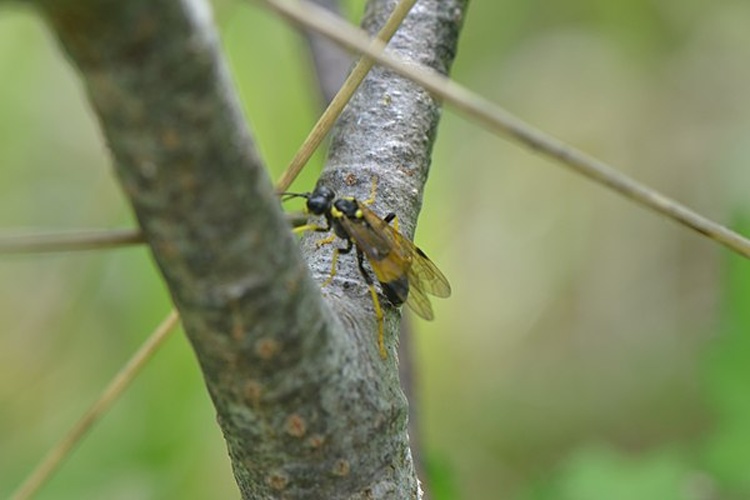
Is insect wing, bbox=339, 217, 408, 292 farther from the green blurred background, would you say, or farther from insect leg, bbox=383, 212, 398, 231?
the green blurred background

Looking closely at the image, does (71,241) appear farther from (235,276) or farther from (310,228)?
(310,228)

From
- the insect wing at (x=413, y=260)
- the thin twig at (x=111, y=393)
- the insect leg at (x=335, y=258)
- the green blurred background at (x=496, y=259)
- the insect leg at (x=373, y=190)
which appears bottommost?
the green blurred background at (x=496, y=259)

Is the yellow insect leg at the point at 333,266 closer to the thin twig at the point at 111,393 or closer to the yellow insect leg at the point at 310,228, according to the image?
the yellow insect leg at the point at 310,228

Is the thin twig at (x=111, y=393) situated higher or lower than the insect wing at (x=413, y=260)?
lower

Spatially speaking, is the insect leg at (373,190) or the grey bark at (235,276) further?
the insect leg at (373,190)

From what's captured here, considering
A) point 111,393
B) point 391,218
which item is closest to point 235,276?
point 391,218

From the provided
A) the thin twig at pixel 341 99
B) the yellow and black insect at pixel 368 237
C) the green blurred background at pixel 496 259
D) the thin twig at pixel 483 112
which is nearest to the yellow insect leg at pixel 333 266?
the yellow and black insect at pixel 368 237

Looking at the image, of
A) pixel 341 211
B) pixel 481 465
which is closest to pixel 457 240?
pixel 481 465
